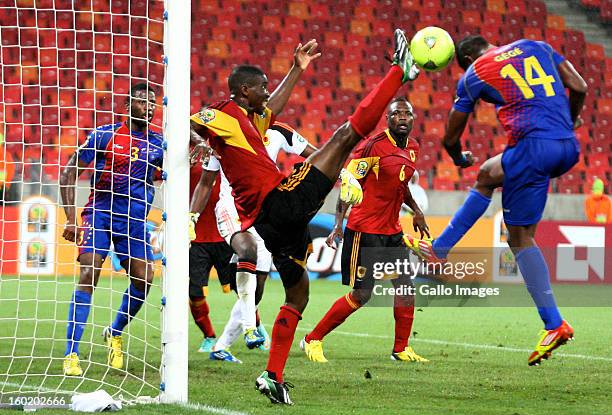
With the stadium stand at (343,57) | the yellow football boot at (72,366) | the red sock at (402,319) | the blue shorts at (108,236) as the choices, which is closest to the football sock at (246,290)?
the blue shorts at (108,236)

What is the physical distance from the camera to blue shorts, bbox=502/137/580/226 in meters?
6.09

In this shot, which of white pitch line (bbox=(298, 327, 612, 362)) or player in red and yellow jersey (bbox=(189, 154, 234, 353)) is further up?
player in red and yellow jersey (bbox=(189, 154, 234, 353))

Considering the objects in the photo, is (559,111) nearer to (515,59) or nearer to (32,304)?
(515,59)

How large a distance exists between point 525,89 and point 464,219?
1084 mm

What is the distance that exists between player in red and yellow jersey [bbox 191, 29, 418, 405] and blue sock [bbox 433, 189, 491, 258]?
1387mm

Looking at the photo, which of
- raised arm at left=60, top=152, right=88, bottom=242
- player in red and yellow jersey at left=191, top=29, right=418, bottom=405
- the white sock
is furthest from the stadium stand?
player in red and yellow jersey at left=191, top=29, right=418, bottom=405

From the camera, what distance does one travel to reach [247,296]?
7.78 m

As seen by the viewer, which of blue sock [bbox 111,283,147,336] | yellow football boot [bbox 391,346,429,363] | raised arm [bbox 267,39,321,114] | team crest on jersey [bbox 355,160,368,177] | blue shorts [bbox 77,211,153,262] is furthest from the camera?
team crest on jersey [bbox 355,160,368,177]

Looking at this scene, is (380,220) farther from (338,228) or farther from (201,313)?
(201,313)

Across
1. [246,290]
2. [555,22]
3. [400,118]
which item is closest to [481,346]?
[400,118]

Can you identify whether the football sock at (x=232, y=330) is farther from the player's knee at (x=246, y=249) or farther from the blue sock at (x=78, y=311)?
the blue sock at (x=78, y=311)

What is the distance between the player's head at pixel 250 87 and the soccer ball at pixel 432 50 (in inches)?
39.1

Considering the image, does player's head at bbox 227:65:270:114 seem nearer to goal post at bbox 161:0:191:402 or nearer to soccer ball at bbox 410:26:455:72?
goal post at bbox 161:0:191:402

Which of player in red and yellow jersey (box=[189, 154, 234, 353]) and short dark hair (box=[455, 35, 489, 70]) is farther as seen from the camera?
player in red and yellow jersey (box=[189, 154, 234, 353])
